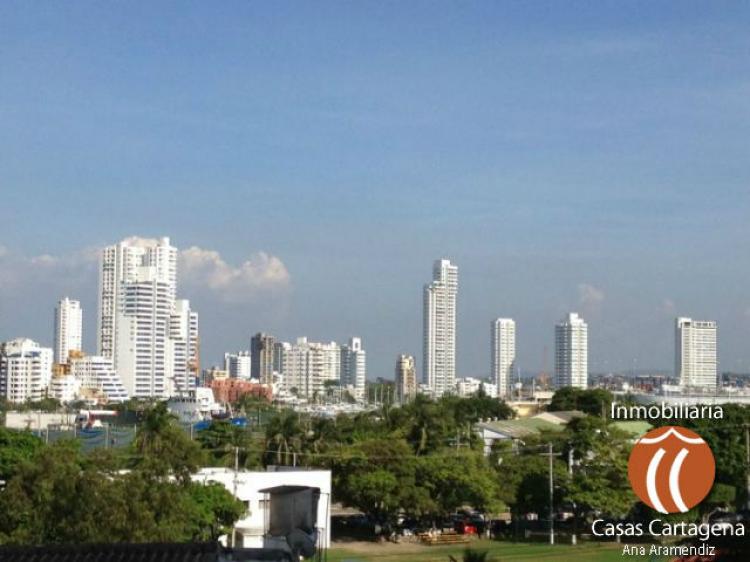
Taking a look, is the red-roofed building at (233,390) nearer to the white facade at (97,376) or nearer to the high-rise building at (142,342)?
the high-rise building at (142,342)

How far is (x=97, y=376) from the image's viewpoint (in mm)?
→ 108125

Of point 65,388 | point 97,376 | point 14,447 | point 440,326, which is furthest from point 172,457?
point 440,326

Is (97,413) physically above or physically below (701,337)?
below

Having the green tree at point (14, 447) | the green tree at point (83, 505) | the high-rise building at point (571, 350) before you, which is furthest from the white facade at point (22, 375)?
A: the green tree at point (83, 505)

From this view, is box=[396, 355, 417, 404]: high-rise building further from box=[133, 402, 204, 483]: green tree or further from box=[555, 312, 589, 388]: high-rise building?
box=[133, 402, 204, 483]: green tree

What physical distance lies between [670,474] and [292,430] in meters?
22.2

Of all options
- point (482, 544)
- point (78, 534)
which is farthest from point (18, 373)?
point (78, 534)

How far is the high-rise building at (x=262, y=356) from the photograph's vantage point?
156m

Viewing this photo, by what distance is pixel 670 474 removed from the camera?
488 inches

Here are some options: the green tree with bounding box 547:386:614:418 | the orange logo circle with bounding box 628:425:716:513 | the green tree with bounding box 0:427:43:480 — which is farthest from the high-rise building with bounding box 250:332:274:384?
the orange logo circle with bounding box 628:425:716:513

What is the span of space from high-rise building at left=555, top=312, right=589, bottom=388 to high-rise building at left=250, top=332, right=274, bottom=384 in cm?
3810

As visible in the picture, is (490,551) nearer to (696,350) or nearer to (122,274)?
(122,274)

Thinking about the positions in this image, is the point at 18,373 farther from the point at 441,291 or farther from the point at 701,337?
the point at 701,337

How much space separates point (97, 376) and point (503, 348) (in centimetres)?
6811
